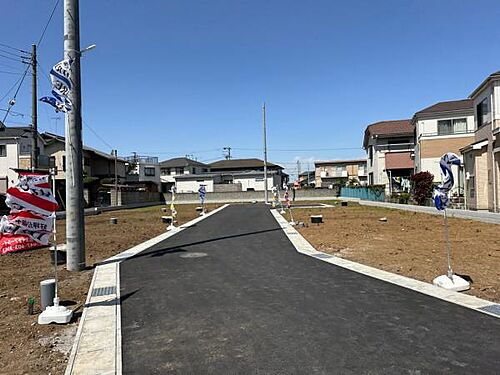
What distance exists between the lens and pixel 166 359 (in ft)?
13.0

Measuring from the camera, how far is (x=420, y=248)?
10648mm

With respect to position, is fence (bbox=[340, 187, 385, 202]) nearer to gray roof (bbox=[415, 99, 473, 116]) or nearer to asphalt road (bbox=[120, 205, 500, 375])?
gray roof (bbox=[415, 99, 473, 116])

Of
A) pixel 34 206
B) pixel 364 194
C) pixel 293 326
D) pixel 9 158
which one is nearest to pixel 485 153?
pixel 364 194

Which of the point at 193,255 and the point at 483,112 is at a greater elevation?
the point at 483,112

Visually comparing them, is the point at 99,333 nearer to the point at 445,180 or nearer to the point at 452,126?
the point at 445,180

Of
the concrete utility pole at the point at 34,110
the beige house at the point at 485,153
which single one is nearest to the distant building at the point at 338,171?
the beige house at the point at 485,153

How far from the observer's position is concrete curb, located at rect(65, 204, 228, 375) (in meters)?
3.89

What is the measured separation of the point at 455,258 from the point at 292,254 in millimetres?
3801

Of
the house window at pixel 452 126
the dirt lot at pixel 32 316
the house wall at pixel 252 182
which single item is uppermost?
the house window at pixel 452 126

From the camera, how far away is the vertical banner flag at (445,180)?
6891 mm

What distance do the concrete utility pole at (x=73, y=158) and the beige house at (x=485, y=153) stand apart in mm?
18727

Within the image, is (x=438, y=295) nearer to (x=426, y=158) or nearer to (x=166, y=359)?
(x=166, y=359)

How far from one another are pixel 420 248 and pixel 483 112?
15362mm

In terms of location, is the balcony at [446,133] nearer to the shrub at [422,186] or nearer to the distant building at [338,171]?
the shrub at [422,186]
